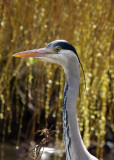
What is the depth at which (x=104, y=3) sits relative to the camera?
3062mm

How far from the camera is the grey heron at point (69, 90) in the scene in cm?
197

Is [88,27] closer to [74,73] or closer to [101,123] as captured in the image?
[101,123]

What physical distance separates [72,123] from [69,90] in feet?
0.56

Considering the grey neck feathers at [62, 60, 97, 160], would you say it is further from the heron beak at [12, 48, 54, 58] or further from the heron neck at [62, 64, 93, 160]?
the heron beak at [12, 48, 54, 58]

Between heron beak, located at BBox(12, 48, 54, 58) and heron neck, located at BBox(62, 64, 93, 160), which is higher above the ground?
heron beak, located at BBox(12, 48, 54, 58)

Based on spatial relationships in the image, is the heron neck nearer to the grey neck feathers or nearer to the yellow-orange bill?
the grey neck feathers

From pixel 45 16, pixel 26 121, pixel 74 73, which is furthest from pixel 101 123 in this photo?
pixel 26 121

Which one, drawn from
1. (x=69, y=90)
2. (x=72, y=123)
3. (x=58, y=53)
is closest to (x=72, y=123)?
(x=72, y=123)

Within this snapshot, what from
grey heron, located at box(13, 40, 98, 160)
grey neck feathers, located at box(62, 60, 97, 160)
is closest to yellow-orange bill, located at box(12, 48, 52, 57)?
grey heron, located at box(13, 40, 98, 160)

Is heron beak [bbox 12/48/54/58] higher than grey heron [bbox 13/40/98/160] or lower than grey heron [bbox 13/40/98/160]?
higher

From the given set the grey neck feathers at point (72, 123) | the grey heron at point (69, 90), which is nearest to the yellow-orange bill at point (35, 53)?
the grey heron at point (69, 90)

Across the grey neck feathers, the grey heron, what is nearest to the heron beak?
the grey heron

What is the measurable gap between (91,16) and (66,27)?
0.22m

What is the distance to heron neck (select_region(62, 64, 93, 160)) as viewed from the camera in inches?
77.3
